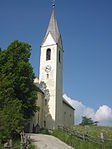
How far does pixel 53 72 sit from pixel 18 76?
1242 centimetres

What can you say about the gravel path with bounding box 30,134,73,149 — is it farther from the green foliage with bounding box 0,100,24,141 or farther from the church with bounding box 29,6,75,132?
the church with bounding box 29,6,75,132

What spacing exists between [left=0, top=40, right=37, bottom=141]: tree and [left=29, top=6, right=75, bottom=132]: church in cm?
747

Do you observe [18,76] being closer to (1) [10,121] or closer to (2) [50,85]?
(1) [10,121]

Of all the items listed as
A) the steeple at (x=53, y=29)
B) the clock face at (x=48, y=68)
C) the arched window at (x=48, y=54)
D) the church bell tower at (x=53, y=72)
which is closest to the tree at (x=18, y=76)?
the church bell tower at (x=53, y=72)

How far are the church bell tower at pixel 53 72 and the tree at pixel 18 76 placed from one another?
27.2ft

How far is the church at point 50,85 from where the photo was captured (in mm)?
37531

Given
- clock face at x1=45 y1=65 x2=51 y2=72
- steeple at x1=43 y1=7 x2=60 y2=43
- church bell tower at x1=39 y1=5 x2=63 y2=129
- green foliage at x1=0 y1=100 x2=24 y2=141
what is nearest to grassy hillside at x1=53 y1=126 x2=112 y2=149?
green foliage at x1=0 y1=100 x2=24 y2=141

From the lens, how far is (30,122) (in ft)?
117

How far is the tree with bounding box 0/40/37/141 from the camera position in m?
26.2

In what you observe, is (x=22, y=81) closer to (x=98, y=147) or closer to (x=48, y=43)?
(x=98, y=147)

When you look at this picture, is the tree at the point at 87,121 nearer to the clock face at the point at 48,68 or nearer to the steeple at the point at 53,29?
the clock face at the point at 48,68

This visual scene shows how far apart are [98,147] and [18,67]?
14.6m

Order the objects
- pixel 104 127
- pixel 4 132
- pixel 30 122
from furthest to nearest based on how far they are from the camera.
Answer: pixel 30 122, pixel 104 127, pixel 4 132

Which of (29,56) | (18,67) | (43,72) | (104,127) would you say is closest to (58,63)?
(43,72)
